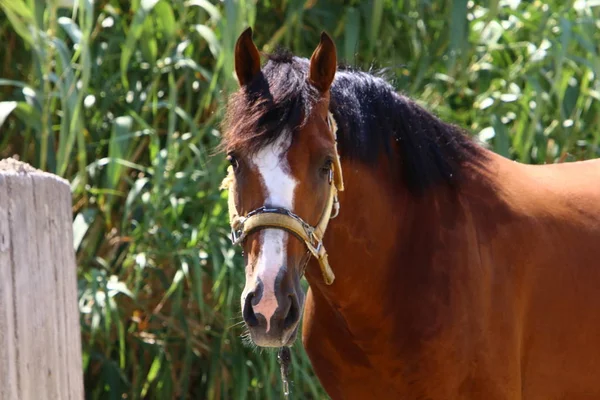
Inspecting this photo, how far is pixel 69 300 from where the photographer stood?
1.52 m

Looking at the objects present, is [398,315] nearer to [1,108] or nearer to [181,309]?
[181,309]

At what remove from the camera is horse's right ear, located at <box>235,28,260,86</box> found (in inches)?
82.3

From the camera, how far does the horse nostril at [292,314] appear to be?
184 cm

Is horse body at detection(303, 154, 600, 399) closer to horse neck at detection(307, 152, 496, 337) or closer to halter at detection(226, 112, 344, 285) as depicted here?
horse neck at detection(307, 152, 496, 337)

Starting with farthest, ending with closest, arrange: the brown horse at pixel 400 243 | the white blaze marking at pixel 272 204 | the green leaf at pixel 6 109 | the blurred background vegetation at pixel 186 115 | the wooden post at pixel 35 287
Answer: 1. the blurred background vegetation at pixel 186 115
2. the green leaf at pixel 6 109
3. the brown horse at pixel 400 243
4. the white blaze marking at pixel 272 204
5. the wooden post at pixel 35 287

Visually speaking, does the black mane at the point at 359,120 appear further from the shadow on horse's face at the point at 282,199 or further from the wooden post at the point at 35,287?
the wooden post at the point at 35,287

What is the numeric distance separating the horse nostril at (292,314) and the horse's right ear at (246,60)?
1.87 feet

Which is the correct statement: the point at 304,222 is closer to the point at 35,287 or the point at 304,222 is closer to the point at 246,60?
the point at 246,60

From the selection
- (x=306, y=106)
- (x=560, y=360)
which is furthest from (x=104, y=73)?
(x=560, y=360)

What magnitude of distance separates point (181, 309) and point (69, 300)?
7.30ft

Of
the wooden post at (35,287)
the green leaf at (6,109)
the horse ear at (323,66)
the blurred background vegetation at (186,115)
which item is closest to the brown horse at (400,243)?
the horse ear at (323,66)

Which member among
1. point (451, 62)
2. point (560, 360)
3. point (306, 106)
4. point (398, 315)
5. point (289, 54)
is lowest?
point (560, 360)

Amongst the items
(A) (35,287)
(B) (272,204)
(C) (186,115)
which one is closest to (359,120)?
(B) (272,204)

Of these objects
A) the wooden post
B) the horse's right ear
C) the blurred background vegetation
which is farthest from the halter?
the blurred background vegetation
